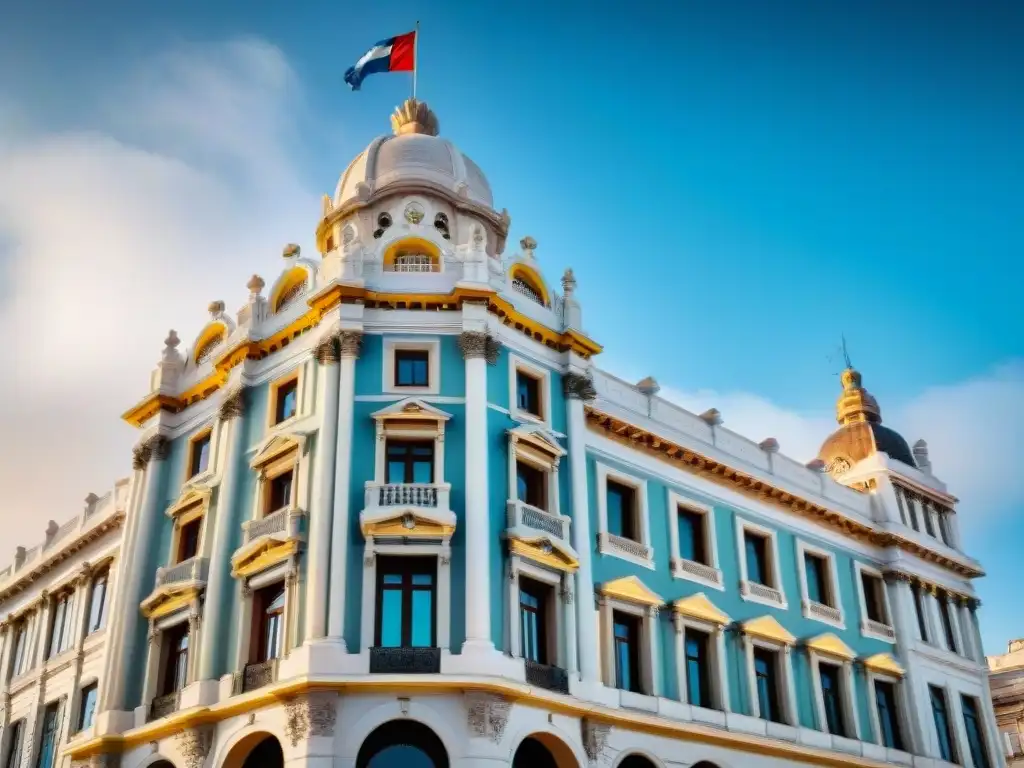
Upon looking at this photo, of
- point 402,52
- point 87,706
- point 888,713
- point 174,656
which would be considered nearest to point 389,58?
point 402,52

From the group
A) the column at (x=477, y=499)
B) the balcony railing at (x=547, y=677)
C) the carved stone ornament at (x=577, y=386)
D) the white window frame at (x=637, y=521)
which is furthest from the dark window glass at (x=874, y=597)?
the column at (x=477, y=499)

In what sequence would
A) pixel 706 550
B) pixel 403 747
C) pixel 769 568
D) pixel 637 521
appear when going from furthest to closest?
1. pixel 769 568
2. pixel 706 550
3. pixel 637 521
4. pixel 403 747

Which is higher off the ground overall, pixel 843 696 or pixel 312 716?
pixel 843 696

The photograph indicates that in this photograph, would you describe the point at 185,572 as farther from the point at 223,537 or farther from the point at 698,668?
the point at 698,668

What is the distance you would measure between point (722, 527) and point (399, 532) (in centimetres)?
1378

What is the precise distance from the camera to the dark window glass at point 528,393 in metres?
32.1

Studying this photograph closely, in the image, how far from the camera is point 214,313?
36938mm

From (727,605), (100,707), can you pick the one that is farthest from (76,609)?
(727,605)

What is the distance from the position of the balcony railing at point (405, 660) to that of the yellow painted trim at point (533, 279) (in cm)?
1209

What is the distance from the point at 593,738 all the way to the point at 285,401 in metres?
12.8

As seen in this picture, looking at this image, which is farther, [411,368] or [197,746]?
[411,368]

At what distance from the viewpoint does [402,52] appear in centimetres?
3825

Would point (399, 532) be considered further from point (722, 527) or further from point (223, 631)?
point (722, 527)

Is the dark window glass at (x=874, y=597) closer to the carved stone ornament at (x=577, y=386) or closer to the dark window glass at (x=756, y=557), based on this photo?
the dark window glass at (x=756, y=557)
